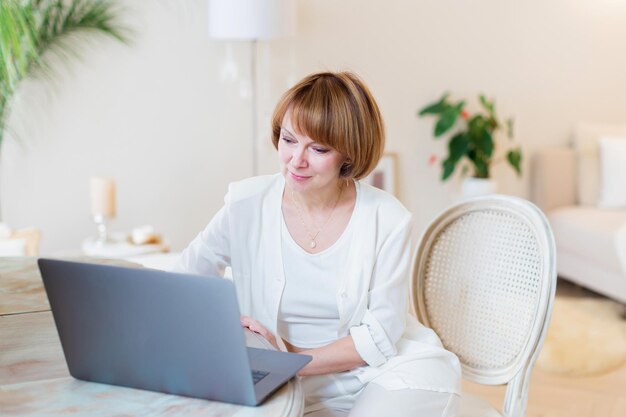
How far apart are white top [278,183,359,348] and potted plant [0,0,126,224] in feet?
6.43

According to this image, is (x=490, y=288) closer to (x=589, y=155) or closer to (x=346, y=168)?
(x=346, y=168)

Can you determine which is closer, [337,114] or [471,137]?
[337,114]

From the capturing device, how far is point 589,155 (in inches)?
191

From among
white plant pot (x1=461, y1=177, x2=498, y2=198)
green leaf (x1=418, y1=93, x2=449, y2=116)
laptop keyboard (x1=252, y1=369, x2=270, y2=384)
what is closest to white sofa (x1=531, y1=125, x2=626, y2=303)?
white plant pot (x1=461, y1=177, x2=498, y2=198)

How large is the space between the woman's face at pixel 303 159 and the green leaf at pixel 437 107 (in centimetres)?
288

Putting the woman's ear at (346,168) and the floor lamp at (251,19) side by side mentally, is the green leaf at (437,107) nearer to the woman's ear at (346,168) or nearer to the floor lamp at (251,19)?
the floor lamp at (251,19)

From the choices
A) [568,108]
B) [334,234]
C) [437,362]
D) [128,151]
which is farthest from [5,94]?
[568,108]

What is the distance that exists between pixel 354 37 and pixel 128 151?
1.23 metres

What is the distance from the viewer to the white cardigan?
5.51ft

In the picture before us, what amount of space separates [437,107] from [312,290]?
2.90m

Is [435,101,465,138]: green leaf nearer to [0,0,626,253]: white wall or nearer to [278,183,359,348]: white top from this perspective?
[0,0,626,253]: white wall

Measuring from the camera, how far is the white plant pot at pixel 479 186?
454cm

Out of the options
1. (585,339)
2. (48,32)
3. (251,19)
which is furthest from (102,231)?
(585,339)

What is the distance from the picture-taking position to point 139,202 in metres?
4.10
